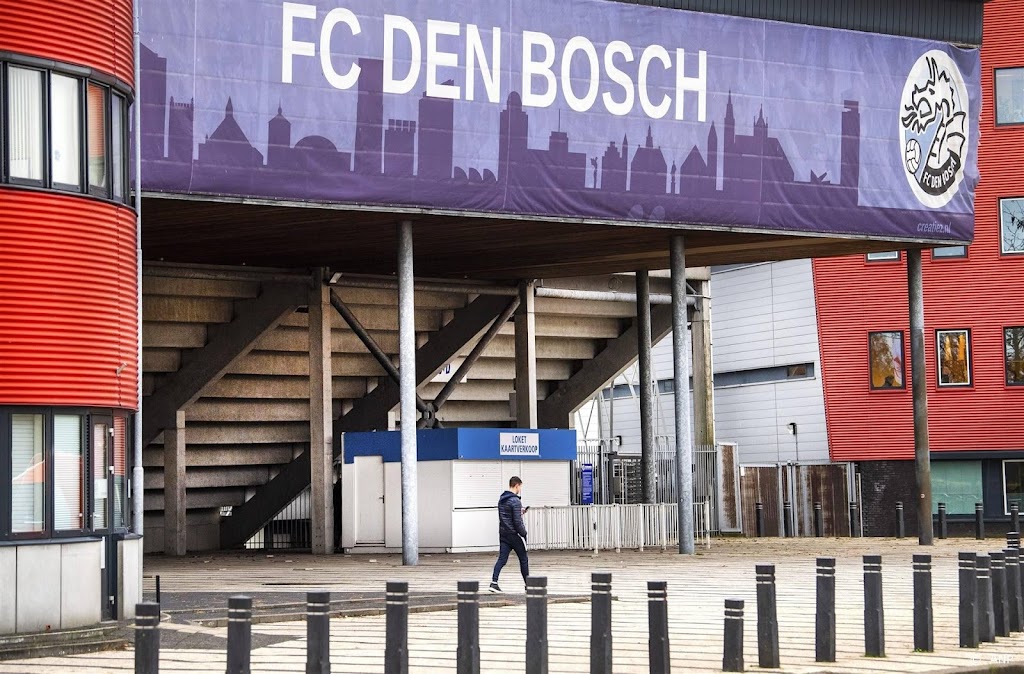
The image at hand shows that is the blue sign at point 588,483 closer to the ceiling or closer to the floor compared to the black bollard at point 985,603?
closer to the ceiling

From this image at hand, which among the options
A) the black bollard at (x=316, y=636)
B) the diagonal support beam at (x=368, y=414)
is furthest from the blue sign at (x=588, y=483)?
the black bollard at (x=316, y=636)

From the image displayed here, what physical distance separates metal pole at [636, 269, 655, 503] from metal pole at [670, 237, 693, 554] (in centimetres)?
675

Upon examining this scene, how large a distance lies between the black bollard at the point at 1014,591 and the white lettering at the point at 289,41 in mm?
16664

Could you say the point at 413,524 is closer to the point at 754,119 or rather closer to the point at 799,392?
the point at 754,119

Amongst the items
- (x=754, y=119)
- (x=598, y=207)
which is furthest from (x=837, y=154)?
(x=598, y=207)

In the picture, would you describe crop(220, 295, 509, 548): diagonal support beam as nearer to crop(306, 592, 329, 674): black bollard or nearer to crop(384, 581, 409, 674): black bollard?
crop(384, 581, 409, 674): black bollard

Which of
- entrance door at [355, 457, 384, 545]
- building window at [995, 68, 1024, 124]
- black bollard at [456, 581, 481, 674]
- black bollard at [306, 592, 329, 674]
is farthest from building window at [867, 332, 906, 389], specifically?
black bollard at [306, 592, 329, 674]

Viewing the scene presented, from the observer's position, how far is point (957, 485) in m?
49.0

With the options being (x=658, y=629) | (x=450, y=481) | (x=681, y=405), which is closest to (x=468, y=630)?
(x=658, y=629)

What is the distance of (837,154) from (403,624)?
85.8 ft

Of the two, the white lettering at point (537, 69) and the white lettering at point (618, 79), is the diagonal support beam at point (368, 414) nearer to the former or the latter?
the white lettering at point (618, 79)

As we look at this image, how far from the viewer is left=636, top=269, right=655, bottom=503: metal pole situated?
147 feet

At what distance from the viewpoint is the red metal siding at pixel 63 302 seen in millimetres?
18609

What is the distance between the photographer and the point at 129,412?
20.8 m
